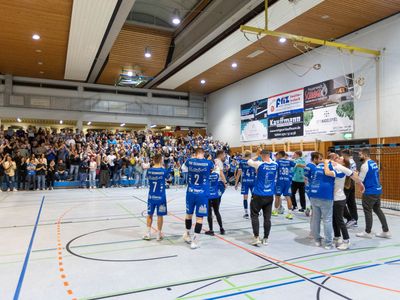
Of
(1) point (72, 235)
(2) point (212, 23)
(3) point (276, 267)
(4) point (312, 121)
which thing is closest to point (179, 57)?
(2) point (212, 23)

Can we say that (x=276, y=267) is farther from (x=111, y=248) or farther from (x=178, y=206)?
(x=178, y=206)

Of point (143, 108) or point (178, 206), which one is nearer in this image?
point (178, 206)

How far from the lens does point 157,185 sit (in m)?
5.89

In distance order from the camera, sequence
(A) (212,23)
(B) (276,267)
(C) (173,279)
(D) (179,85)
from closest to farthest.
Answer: (C) (173,279) → (B) (276,267) → (A) (212,23) → (D) (179,85)

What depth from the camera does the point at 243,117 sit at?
2308 cm

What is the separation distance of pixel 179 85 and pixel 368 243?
2080 cm

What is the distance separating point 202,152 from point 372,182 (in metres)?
3.74

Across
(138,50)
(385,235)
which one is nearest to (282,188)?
(385,235)

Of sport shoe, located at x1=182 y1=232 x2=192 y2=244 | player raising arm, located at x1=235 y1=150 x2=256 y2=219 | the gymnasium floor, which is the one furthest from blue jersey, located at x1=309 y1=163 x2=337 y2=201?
player raising arm, located at x1=235 y1=150 x2=256 y2=219

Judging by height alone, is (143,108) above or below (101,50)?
below

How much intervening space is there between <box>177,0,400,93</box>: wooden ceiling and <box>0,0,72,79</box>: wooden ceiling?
9.33 metres

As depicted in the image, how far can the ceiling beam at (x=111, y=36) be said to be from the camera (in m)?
12.6

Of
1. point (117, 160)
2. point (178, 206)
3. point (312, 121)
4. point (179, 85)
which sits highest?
point (179, 85)

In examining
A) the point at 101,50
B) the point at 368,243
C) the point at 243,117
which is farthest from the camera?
Answer: the point at 243,117
